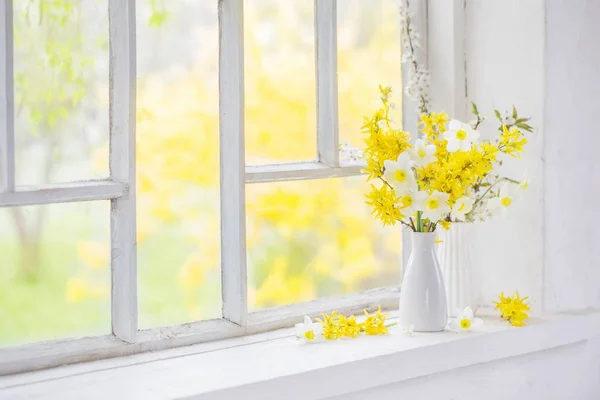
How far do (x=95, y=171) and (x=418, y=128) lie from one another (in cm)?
82

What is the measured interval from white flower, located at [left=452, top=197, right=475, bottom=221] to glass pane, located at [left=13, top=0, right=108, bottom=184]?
0.72 metres

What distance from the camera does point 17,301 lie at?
4.80 feet

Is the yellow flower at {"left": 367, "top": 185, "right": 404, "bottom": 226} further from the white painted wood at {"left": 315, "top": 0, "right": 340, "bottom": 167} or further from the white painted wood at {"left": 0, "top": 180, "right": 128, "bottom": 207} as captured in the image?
the white painted wood at {"left": 0, "top": 180, "right": 128, "bottom": 207}

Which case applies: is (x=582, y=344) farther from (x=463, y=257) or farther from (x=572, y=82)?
(x=572, y=82)

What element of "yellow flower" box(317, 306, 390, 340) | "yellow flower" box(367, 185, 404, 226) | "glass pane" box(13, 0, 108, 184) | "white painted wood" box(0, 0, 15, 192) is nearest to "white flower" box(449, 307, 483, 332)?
"yellow flower" box(317, 306, 390, 340)

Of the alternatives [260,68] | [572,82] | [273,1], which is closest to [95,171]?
[260,68]

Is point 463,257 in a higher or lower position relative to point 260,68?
lower

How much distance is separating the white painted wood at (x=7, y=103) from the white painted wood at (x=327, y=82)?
703 millimetres

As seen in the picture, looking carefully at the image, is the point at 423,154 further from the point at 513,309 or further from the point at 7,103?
the point at 7,103

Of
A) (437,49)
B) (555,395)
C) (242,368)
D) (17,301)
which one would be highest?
(437,49)

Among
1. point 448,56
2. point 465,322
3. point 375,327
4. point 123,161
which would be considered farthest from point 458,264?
point 123,161

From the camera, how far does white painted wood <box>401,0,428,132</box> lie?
194cm

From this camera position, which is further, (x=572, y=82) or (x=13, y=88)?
(x=572, y=82)

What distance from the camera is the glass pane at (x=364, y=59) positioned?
73.7 inches
